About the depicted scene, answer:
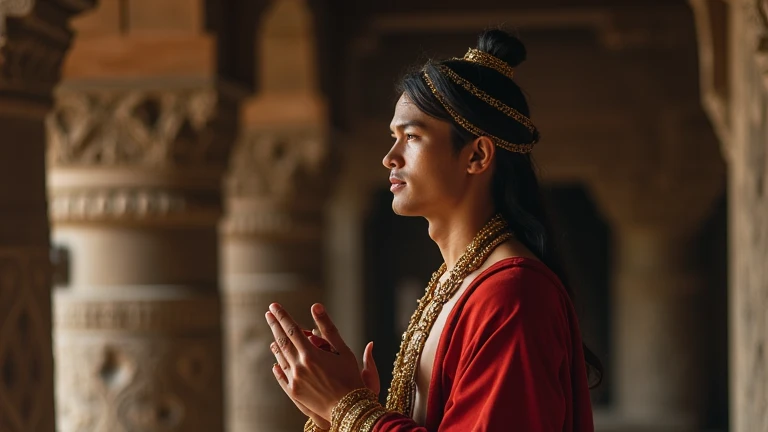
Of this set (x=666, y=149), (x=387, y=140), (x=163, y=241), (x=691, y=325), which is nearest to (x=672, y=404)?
(x=691, y=325)

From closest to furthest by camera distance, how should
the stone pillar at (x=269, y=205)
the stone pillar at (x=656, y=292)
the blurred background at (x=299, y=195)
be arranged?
the blurred background at (x=299, y=195), the stone pillar at (x=269, y=205), the stone pillar at (x=656, y=292)

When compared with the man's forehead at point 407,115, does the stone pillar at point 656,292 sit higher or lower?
lower

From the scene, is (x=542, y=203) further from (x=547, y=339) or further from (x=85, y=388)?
(x=85, y=388)

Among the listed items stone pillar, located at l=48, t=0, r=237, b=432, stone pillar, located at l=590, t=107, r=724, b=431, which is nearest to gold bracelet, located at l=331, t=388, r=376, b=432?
stone pillar, located at l=48, t=0, r=237, b=432

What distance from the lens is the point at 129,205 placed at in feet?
16.8

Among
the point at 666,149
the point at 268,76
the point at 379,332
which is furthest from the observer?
the point at 379,332

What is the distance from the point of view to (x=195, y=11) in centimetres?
523

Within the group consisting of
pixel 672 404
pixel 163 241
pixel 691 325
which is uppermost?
pixel 163 241

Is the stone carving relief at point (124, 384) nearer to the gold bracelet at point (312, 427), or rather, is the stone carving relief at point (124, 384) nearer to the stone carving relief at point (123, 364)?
the stone carving relief at point (123, 364)

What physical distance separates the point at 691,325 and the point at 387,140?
3.36 metres

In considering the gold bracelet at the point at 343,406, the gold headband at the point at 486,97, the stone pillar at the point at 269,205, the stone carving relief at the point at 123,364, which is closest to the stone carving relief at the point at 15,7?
the gold headband at the point at 486,97

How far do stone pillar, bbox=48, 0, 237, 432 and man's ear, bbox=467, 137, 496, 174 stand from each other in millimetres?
3269

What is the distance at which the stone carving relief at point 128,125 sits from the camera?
5102mm

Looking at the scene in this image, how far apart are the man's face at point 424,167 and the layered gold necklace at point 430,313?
0.08m
